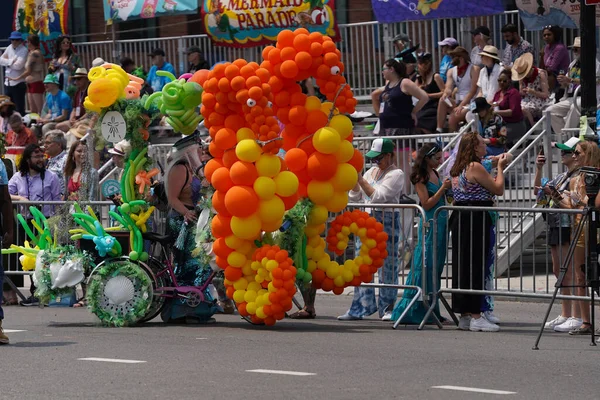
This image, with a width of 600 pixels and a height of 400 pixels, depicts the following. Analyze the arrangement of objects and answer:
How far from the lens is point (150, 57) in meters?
25.1

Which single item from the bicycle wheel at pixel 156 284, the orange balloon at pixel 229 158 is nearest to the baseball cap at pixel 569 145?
the orange balloon at pixel 229 158

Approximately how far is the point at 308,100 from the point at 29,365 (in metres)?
3.96

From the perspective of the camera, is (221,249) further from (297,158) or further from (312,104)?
(312,104)

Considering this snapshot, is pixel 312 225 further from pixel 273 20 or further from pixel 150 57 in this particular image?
pixel 150 57

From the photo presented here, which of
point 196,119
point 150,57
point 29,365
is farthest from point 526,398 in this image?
point 150,57

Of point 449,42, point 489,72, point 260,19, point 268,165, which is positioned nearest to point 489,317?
point 268,165

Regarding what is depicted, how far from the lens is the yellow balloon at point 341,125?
12703 millimetres

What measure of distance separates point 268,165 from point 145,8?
11.8 metres

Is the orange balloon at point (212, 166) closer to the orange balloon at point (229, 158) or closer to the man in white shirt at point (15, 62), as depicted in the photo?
the orange balloon at point (229, 158)

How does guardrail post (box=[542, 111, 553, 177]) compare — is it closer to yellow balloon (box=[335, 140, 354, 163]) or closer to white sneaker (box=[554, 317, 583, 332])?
white sneaker (box=[554, 317, 583, 332])

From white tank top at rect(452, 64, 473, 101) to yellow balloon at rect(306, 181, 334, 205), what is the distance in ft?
24.0

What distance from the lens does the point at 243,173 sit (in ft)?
40.0

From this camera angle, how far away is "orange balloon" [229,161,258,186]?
12211mm

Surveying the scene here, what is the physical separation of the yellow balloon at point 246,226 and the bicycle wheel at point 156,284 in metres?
1.18
